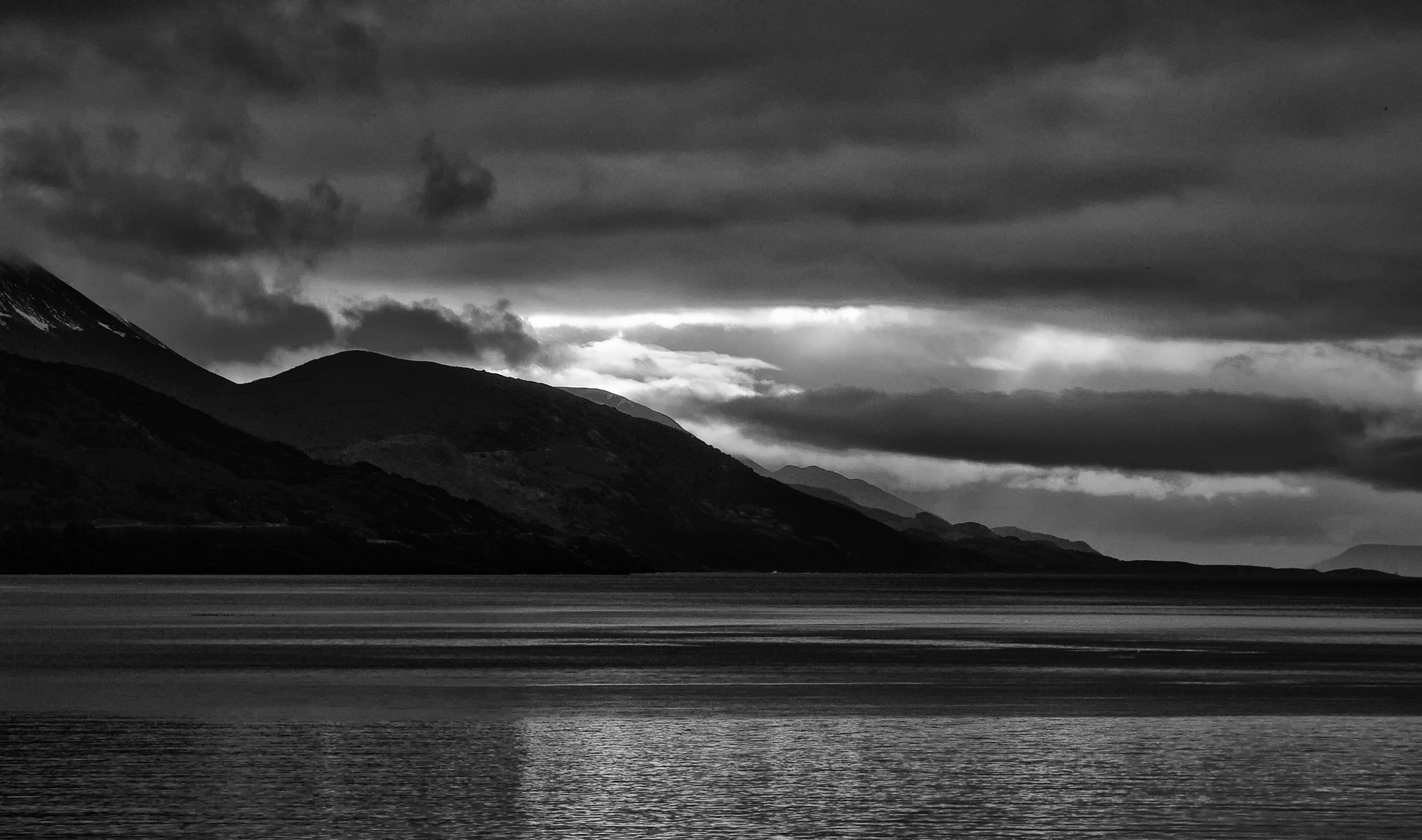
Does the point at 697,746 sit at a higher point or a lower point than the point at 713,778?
higher

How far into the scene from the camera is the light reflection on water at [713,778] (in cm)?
5403

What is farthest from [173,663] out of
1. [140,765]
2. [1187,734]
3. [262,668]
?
[1187,734]

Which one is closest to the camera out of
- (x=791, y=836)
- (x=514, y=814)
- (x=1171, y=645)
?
(x=791, y=836)

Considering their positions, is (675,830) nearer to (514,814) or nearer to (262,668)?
(514,814)

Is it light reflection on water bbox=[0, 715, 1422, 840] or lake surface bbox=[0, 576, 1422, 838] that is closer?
light reflection on water bbox=[0, 715, 1422, 840]

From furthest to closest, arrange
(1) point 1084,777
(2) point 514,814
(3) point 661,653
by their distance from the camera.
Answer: (3) point 661,653, (1) point 1084,777, (2) point 514,814

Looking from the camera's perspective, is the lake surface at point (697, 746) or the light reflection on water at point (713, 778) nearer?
the light reflection on water at point (713, 778)

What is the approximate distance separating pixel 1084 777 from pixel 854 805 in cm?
1162

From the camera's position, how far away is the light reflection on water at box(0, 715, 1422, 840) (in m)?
54.0

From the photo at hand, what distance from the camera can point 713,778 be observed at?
6450 cm

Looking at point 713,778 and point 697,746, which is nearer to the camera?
point 713,778

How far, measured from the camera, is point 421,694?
101 meters

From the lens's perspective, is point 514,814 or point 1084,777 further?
point 1084,777

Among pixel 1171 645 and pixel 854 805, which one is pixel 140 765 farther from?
pixel 1171 645
